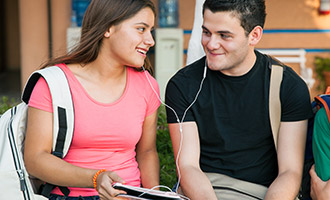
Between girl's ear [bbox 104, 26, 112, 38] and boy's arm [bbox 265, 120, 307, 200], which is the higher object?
girl's ear [bbox 104, 26, 112, 38]

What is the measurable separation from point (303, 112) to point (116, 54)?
1.13 m

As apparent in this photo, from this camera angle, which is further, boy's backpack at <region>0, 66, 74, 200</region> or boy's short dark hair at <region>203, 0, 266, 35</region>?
boy's short dark hair at <region>203, 0, 266, 35</region>

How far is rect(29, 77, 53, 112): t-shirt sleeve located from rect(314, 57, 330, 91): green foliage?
19.6 feet

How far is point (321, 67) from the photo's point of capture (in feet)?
25.3

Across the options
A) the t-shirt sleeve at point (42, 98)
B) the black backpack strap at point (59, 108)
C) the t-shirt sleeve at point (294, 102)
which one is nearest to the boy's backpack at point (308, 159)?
the t-shirt sleeve at point (294, 102)

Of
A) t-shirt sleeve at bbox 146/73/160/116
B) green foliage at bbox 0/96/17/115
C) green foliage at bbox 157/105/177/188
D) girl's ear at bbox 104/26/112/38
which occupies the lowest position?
green foliage at bbox 157/105/177/188

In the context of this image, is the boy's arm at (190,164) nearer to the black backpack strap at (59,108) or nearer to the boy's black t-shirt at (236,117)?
the boy's black t-shirt at (236,117)

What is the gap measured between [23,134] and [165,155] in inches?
64.0

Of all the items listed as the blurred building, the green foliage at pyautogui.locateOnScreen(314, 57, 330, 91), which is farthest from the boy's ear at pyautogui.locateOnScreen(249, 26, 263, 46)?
the green foliage at pyautogui.locateOnScreen(314, 57, 330, 91)

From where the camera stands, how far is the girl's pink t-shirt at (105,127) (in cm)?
267

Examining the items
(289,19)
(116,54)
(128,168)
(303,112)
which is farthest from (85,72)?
(289,19)

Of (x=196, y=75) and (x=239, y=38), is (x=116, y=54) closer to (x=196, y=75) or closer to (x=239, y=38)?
(x=196, y=75)

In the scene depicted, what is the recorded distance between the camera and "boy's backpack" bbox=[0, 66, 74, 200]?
2500 mm

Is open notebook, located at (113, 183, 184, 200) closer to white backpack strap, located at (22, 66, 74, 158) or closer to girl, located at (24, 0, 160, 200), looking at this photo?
girl, located at (24, 0, 160, 200)
